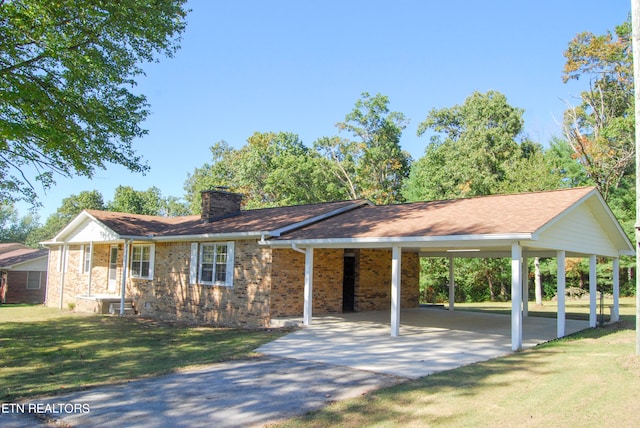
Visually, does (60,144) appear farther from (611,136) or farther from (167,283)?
(611,136)

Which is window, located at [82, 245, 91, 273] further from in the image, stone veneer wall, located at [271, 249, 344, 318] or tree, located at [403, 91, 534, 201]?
tree, located at [403, 91, 534, 201]

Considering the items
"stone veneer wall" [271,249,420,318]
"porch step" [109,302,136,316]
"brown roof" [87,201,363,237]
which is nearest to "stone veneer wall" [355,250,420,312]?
"stone veneer wall" [271,249,420,318]

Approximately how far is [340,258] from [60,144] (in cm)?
884

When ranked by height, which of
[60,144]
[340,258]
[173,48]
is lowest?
[340,258]

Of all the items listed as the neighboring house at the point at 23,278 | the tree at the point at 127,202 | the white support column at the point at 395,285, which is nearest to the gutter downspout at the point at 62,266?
the neighboring house at the point at 23,278

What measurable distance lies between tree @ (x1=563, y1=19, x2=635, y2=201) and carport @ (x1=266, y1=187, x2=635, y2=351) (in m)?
13.1

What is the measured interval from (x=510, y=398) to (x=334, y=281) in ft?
32.8

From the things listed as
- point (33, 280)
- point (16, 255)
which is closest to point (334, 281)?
point (33, 280)

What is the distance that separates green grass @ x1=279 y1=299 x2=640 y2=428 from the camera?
543cm

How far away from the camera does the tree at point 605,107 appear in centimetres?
2622

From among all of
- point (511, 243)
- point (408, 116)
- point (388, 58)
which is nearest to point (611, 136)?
point (388, 58)

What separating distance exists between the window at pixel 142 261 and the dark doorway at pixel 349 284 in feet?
24.3

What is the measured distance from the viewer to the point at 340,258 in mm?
16234

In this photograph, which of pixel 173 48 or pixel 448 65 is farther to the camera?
pixel 448 65
